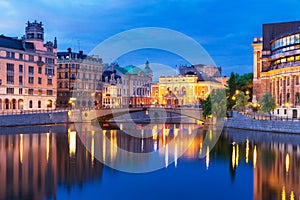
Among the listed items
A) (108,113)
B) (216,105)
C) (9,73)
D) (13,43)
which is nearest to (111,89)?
(108,113)

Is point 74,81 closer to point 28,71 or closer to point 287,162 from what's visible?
point 28,71

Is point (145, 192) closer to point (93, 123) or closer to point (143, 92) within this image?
point (93, 123)

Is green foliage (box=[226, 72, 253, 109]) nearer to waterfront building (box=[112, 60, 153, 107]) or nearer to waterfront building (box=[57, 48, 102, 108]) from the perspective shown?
waterfront building (box=[112, 60, 153, 107])

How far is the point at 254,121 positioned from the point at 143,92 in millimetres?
98149

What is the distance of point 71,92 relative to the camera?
130m

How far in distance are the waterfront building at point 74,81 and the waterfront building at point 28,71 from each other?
1260cm

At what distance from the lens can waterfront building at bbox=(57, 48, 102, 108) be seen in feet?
426

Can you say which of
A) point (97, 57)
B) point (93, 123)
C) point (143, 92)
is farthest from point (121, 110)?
point (143, 92)

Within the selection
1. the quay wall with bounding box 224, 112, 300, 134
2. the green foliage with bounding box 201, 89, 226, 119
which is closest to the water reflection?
the quay wall with bounding box 224, 112, 300, 134

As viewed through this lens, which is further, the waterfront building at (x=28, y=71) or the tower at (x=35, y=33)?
the tower at (x=35, y=33)

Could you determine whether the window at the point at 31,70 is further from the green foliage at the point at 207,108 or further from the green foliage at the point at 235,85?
the green foliage at the point at 235,85

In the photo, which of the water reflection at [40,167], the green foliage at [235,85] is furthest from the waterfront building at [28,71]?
the green foliage at [235,85]

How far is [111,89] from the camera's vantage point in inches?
5910

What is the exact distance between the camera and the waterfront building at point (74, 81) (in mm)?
129875
